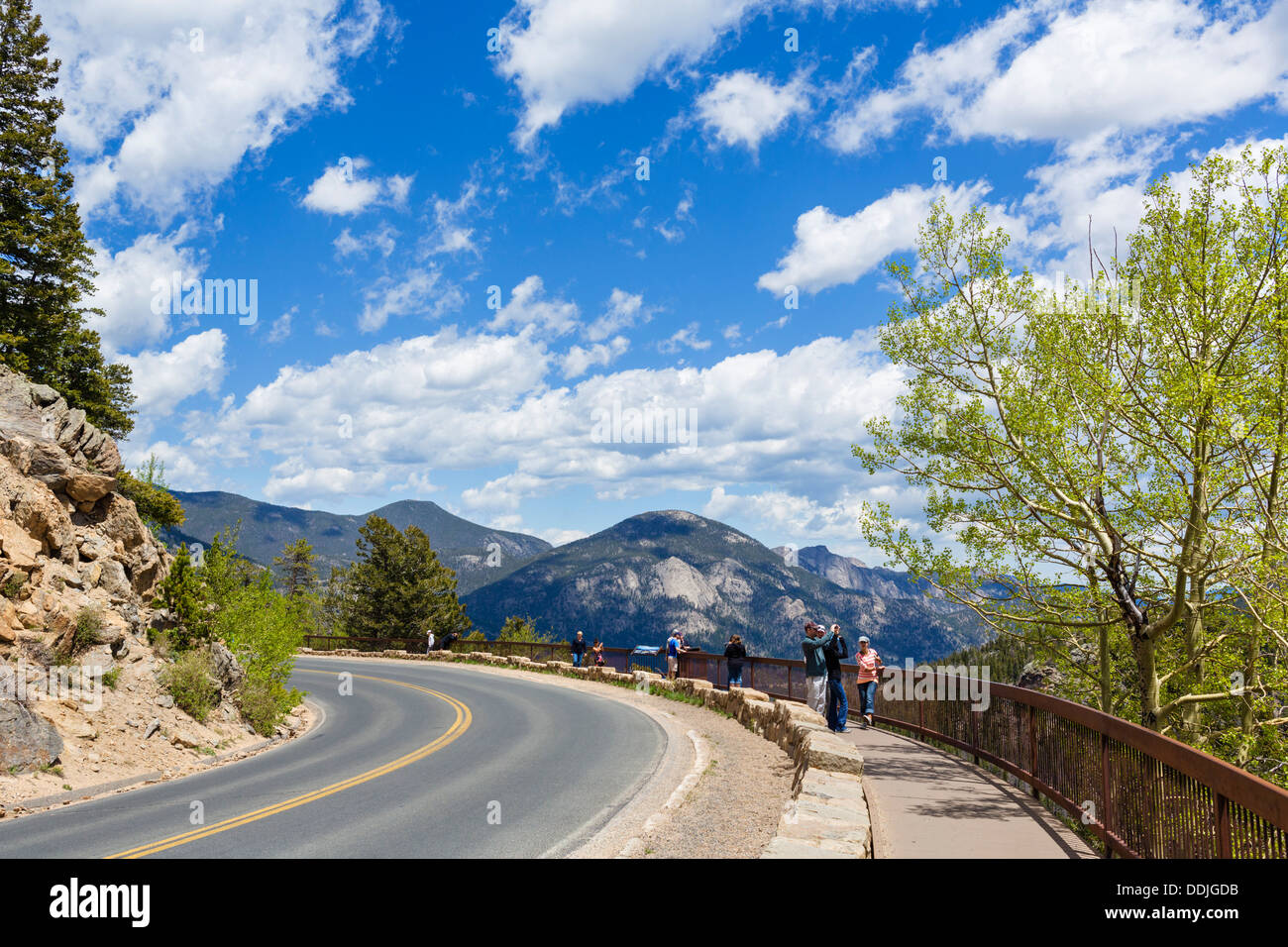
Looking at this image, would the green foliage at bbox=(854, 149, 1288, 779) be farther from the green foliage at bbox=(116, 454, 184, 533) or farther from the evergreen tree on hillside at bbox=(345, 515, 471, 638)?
the evergreen tree on hillside at bbox=(345, 515, 471, 638)

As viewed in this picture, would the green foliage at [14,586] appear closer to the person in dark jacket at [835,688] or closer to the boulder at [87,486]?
the boulder at [87,486]

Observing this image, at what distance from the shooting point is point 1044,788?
29.7 feet

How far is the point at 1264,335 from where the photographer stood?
1209 cm

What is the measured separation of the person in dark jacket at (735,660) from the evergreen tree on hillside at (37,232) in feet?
82.6

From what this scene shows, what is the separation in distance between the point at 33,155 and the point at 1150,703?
3785 centimetres

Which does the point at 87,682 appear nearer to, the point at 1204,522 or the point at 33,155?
the point at 1204,522

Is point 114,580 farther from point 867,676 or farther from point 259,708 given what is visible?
point 867,676

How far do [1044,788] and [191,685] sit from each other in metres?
15.8

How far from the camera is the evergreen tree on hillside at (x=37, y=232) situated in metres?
28.6

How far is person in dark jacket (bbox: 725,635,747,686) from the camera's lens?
70.9 feet

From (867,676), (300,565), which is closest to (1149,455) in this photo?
(867,676)

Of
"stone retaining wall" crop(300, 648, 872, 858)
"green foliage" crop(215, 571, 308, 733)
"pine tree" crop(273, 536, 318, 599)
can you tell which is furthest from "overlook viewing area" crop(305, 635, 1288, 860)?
"pine tree" crop(273, 536, 318, 599)

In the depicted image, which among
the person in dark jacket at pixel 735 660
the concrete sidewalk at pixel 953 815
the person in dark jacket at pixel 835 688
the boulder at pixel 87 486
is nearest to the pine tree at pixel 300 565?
the boulder at pixel 87 486

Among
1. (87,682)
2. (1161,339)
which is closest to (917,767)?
(1161,339)
